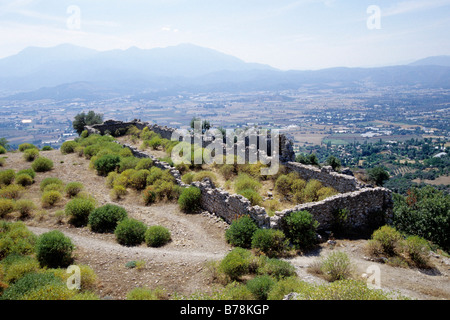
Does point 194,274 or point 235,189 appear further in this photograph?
point 235,189

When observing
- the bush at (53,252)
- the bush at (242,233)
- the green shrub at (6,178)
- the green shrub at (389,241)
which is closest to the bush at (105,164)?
the green shrub at (6,178)

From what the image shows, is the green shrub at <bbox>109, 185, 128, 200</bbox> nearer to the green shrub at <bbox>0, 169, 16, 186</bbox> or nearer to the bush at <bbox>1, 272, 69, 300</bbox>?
the green shrub at <bbox>0, 169, 16, 186</bbox>

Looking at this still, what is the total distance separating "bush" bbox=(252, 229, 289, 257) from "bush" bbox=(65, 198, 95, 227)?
7.53m

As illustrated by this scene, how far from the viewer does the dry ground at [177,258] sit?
8.34 metres

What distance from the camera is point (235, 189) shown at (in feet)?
50.5

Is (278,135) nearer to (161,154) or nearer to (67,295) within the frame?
(161,154)

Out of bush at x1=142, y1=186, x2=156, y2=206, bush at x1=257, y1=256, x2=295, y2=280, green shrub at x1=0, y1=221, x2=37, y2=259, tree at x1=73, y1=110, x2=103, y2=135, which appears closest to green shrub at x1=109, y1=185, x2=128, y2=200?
bush at x1=142, y1=186, x2=156, y2=206

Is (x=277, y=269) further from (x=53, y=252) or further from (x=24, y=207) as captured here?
(x=24, y=207)

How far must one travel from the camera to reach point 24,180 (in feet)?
55.5

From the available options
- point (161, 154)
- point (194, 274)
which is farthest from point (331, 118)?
point (194, 274)

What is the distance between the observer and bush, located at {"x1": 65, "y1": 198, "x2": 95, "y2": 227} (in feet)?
41.3
